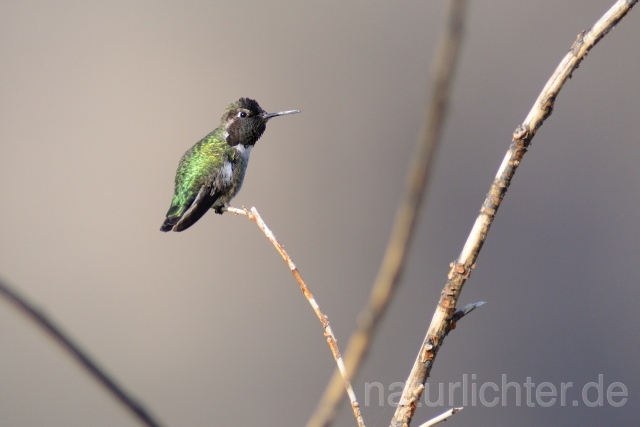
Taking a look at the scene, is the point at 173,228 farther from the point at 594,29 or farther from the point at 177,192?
the point at 594,29

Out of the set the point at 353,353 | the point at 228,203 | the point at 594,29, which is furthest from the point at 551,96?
the point at 228,203

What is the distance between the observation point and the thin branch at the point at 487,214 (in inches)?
16.9

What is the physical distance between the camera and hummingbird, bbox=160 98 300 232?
1.45 m

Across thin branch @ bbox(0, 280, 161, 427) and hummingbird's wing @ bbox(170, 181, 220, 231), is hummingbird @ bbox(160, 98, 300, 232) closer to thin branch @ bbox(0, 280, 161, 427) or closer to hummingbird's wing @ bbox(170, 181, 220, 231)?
hummingbird's wing @ bbox(170, 181, 220, 231)

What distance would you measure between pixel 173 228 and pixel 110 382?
3.38ft

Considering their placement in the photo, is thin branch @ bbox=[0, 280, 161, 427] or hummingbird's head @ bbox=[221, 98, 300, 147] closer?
thin branch @ bbox=[0, 280, 161, 427]

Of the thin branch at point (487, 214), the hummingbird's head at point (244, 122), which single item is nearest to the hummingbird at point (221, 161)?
the hummingbird's head at point (244, 122)

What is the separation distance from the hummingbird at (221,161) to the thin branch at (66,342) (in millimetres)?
1217

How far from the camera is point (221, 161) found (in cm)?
154

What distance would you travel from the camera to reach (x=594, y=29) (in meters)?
0.42

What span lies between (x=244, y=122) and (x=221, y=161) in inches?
4.1

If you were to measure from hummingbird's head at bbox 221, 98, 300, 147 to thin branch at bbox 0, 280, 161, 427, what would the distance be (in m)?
1.36

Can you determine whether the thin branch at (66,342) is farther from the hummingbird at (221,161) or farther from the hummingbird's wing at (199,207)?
the hummingbird at (221,161)

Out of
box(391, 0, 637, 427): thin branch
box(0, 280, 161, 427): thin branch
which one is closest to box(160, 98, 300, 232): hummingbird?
box(391, 0, 637, 427): thin branch
